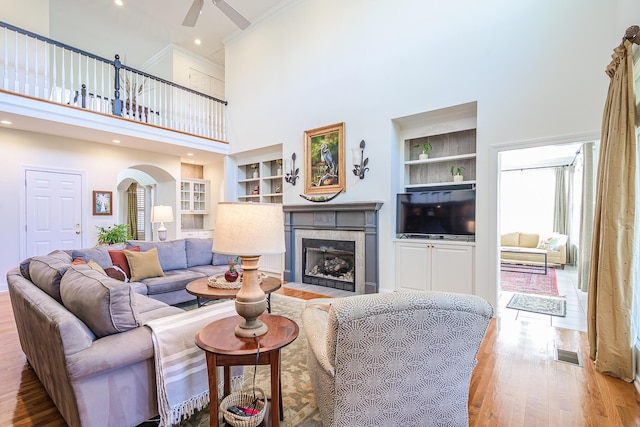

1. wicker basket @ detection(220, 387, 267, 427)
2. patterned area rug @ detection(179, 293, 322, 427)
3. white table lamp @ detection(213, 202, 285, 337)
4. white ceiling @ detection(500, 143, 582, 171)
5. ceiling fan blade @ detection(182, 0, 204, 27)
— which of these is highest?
ceiling fan blade @ detection(182, 0, 204, 27)

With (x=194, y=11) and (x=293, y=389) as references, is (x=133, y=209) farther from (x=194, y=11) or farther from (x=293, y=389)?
(x=293, y=389)

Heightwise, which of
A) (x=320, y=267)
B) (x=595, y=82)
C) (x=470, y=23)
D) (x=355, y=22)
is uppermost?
(x=355, y=22)

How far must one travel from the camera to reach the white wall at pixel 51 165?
16.4 ft

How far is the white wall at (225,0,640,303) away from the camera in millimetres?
3289

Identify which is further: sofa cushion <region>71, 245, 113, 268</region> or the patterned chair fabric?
sofa cushion <region>71, 245, 113, 268</region>

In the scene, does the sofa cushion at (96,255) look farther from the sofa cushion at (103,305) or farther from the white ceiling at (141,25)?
the white ceiling at (141,25)

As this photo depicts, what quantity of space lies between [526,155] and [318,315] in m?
6.77

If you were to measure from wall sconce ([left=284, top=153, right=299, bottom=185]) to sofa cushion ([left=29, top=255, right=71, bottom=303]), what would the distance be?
12.6 feet

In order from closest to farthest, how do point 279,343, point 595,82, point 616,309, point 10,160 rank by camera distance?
point 279,343 → point 616,309 → point 595,82 → point 10,160

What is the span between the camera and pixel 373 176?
472 cm

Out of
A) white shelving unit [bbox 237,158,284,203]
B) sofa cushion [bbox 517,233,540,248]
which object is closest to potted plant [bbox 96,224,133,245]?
white shelving unit [bbox 237,158,284,203]

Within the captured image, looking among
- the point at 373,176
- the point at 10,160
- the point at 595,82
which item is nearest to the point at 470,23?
the point at 595,82

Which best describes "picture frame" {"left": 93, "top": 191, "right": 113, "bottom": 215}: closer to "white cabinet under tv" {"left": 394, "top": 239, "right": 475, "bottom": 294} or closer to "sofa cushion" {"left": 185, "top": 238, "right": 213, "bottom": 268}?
"sofa cushion" {"left": 185, "top": 238, "right": 213, "bottom": 268}

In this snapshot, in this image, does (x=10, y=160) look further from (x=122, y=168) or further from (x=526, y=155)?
(x=526, y=155)
